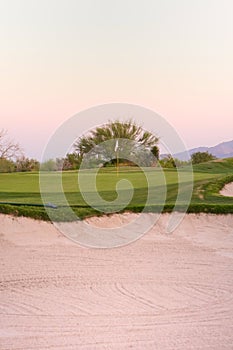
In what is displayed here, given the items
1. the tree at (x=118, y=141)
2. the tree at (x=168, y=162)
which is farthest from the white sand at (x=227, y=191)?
the tree at (x=118, y=141)

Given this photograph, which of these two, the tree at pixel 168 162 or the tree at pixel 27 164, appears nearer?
the tree at pixel 168 162

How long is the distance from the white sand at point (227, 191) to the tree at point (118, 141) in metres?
1.88

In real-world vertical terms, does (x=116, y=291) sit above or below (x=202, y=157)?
below

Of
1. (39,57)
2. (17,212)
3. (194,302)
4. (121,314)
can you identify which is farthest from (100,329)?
(39,57)

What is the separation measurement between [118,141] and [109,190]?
1.50m

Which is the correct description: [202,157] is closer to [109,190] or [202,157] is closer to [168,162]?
[168,162]

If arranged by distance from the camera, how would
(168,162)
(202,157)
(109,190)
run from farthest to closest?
(202,157), (168,162), (109,190)

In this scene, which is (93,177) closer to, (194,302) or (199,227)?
(199,227)

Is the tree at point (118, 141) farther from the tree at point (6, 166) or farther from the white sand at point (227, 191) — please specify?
the tree at point (6, 166)

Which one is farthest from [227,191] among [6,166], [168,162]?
[6,166]

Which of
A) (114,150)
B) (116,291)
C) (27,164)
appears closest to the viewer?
(116,291)

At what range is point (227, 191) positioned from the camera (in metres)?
9.66

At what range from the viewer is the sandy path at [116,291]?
3.35 metres

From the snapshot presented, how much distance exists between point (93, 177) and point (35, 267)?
420 centimetres
